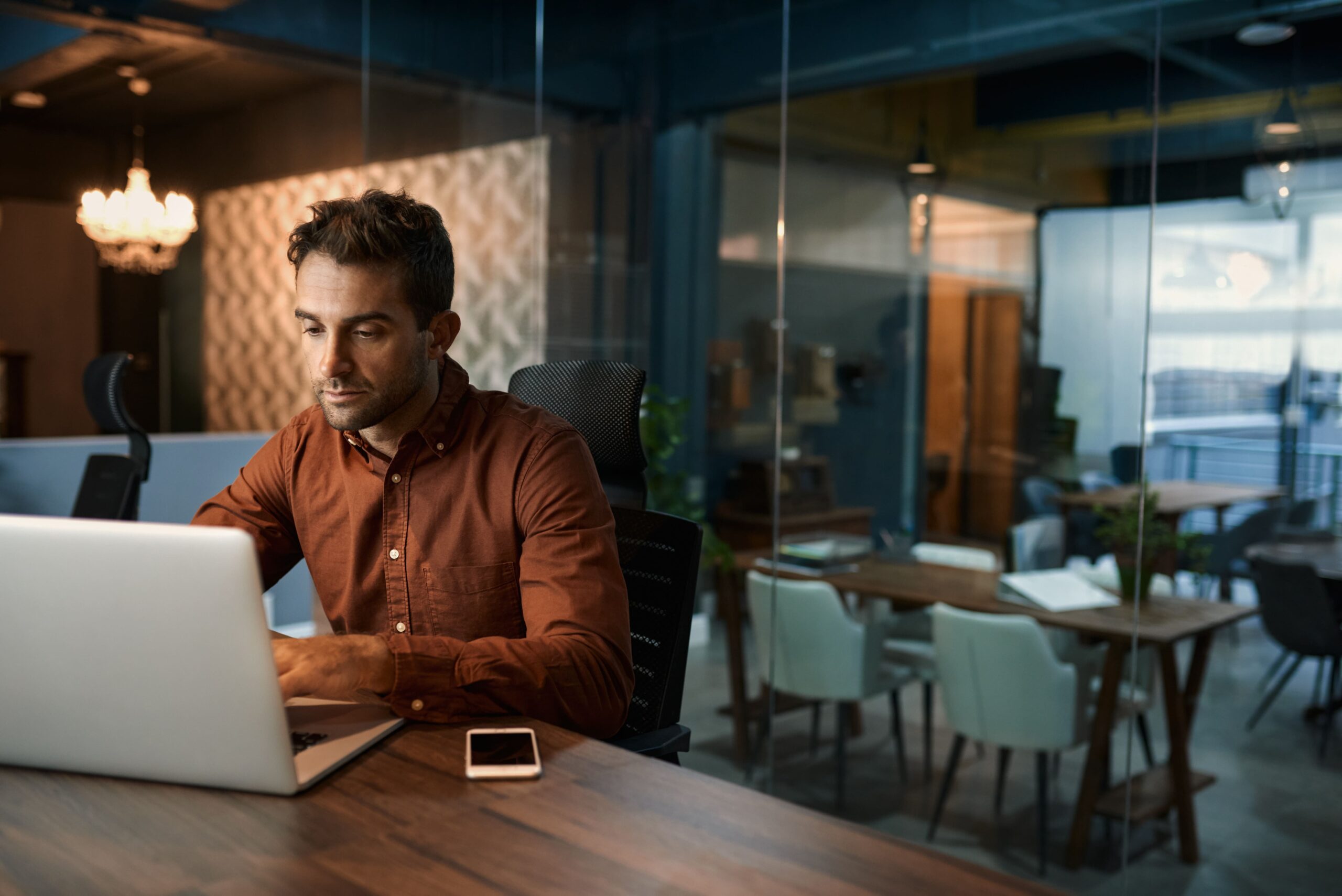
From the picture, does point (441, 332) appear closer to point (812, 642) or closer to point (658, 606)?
point (658, 606)

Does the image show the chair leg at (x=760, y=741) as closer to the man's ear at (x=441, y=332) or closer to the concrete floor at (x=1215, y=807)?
the concrete floor at (x=1215, y=807)

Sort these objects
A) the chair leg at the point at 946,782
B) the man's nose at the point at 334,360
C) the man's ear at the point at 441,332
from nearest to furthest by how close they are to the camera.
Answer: the man's nose at the point at 334,360 → the man's ear at the point at 441,332 → the chair leg at the point at 946,782

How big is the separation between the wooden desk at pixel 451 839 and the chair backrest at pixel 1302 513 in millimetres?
1993

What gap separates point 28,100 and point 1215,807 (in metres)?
5.31

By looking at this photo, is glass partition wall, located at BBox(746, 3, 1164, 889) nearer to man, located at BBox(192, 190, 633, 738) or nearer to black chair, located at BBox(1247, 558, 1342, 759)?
black chair, located at BBox(1247, 558, 1342, 759)

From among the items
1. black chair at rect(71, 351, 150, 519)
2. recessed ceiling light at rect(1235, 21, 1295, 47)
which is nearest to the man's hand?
recessed ceiling light at rect(1235, 21, 1295, 47)

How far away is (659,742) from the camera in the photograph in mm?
1590

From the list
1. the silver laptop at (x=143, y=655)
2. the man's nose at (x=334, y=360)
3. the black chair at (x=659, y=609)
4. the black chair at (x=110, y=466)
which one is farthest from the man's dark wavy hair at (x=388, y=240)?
the black chair at (x=110, y=466)

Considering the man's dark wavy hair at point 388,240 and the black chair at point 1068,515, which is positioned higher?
the man's dark wavy hair at point 388,240

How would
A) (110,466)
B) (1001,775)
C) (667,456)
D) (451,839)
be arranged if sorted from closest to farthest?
(451,839), (1001,775), (110,466), (667,456)

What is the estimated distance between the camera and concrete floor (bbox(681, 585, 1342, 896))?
255cm

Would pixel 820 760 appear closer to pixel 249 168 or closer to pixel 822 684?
pixel 822 684

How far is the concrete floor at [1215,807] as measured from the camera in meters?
2.55

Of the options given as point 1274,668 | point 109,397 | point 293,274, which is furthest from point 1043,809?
point 293,274
